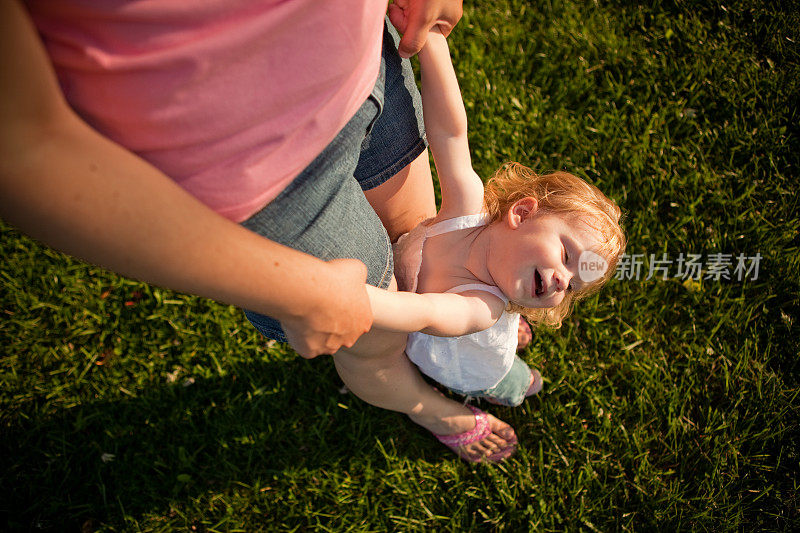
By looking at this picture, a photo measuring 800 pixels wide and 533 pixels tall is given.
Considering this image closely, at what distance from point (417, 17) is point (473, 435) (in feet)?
6.49

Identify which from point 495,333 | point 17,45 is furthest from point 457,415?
point 17,45

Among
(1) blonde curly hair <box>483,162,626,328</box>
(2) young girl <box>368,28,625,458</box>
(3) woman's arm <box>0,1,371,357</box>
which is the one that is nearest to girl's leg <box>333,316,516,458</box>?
(2) young girl <box>368,28,625,458</box>

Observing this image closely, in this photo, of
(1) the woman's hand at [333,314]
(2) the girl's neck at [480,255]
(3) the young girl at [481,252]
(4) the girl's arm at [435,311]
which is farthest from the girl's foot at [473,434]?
(1) the woman's hand at [333,314]

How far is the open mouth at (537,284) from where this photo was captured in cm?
203

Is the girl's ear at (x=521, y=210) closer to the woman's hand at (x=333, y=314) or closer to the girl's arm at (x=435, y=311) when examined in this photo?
the girl's arm at (x=435, y=311)

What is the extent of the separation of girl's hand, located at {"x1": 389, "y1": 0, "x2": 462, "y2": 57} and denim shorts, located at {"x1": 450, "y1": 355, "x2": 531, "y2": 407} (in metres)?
1.57

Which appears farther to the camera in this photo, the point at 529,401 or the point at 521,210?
the point at 529,401

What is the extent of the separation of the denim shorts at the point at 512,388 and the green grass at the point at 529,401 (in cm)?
23

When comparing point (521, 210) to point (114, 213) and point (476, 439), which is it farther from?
point (114, 213)

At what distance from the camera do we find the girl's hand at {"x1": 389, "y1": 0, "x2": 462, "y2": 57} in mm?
1693

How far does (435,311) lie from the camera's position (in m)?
1.86

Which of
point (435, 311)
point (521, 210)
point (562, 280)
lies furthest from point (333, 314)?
point (521, 210)

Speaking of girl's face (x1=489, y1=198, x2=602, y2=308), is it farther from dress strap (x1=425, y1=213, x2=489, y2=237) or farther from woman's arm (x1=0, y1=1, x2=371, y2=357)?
woman's arm (x1=0, y1=1, x2=371, y2=357)

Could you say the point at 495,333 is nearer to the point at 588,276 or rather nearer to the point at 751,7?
the point at 588,276
